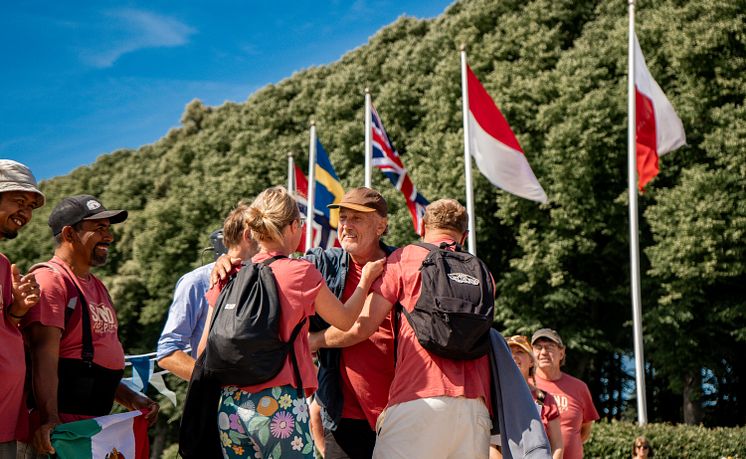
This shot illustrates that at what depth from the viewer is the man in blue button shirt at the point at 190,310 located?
15.7 feet

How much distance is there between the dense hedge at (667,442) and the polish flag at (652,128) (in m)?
4.19

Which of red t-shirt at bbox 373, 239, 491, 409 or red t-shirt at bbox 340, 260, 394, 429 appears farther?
red t-shirt at bbox 340, 260, 394, 429

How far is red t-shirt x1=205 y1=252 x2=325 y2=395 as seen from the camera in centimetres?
381

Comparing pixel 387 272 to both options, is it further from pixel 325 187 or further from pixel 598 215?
pixel 598 215

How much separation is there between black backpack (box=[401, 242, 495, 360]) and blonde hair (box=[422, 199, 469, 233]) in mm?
314

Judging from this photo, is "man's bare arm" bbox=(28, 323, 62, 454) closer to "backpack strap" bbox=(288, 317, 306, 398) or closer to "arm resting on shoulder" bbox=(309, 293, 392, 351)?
"backpack strap" bbox=(288, 317, 306, 398)

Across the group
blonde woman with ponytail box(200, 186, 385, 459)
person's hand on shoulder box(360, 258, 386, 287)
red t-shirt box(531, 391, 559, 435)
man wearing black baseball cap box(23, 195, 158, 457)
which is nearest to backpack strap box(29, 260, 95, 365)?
man wearing black baseball cap box(23, 195, 158, 457)

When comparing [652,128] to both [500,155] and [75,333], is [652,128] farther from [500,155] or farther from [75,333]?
[75,333]

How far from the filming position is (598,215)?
21.3 m

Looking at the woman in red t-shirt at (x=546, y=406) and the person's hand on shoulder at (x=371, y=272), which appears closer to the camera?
the person's hand on shoulder at (x=371, y=272)

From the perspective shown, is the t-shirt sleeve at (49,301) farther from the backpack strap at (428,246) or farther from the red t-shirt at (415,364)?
the backpack strap at (428,246)

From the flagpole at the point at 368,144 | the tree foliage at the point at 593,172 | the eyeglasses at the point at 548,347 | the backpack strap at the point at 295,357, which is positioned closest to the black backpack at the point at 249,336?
the backpack strap at the point at 295,357

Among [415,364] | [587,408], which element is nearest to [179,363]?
[415,364]

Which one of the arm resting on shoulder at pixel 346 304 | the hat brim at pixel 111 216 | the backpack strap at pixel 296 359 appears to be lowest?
the backpack strap at pixel 296 359
